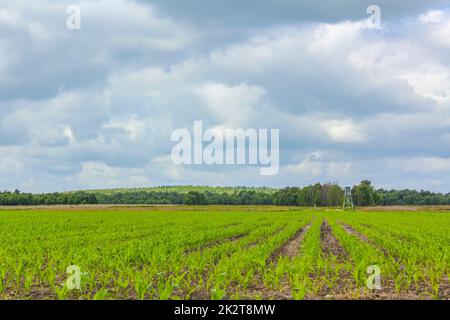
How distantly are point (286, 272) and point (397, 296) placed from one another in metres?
3.93

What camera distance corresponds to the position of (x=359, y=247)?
2006cm

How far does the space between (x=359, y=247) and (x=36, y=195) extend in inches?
6057

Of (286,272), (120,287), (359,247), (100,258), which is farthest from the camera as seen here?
(359,247)

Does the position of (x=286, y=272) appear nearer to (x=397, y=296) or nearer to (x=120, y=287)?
(x=397, y=296)

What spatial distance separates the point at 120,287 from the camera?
38.2 feet

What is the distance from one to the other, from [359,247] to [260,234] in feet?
33.3

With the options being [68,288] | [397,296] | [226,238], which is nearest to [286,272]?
[397,296]

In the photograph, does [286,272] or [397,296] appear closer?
[397,296]
